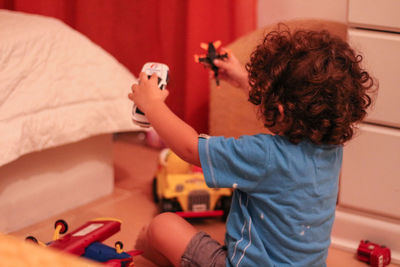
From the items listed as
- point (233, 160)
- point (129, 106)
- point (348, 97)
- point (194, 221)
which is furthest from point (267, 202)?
point (129, 106)

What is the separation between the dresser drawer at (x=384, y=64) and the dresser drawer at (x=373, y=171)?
47 mm

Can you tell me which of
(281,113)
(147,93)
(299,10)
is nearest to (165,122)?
(147,93)

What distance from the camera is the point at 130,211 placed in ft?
4.83

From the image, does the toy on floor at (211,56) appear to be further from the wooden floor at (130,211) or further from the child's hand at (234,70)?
the wooden floor at (130,211)

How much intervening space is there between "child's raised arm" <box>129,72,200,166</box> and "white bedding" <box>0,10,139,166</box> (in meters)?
0.36

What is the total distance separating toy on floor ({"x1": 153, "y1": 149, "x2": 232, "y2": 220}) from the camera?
138 centimetres

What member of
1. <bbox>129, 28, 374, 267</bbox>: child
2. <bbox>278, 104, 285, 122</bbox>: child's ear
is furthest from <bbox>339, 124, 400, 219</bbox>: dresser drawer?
<bbox>278, 104, 285, 122</bbox>: child's ear

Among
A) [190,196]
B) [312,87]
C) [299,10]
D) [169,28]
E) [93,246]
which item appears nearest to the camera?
[312,87]

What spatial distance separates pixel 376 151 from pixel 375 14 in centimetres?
32

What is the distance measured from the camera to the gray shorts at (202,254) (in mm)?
1012

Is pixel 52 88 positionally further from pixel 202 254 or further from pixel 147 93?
pixel 202 254

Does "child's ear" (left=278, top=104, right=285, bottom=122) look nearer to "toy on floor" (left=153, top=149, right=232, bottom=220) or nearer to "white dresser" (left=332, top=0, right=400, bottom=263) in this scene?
"white dresser" (left=332, top=0, right=400, bottom=263)

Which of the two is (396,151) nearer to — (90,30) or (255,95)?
(255,95)

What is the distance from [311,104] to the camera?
87 cm
